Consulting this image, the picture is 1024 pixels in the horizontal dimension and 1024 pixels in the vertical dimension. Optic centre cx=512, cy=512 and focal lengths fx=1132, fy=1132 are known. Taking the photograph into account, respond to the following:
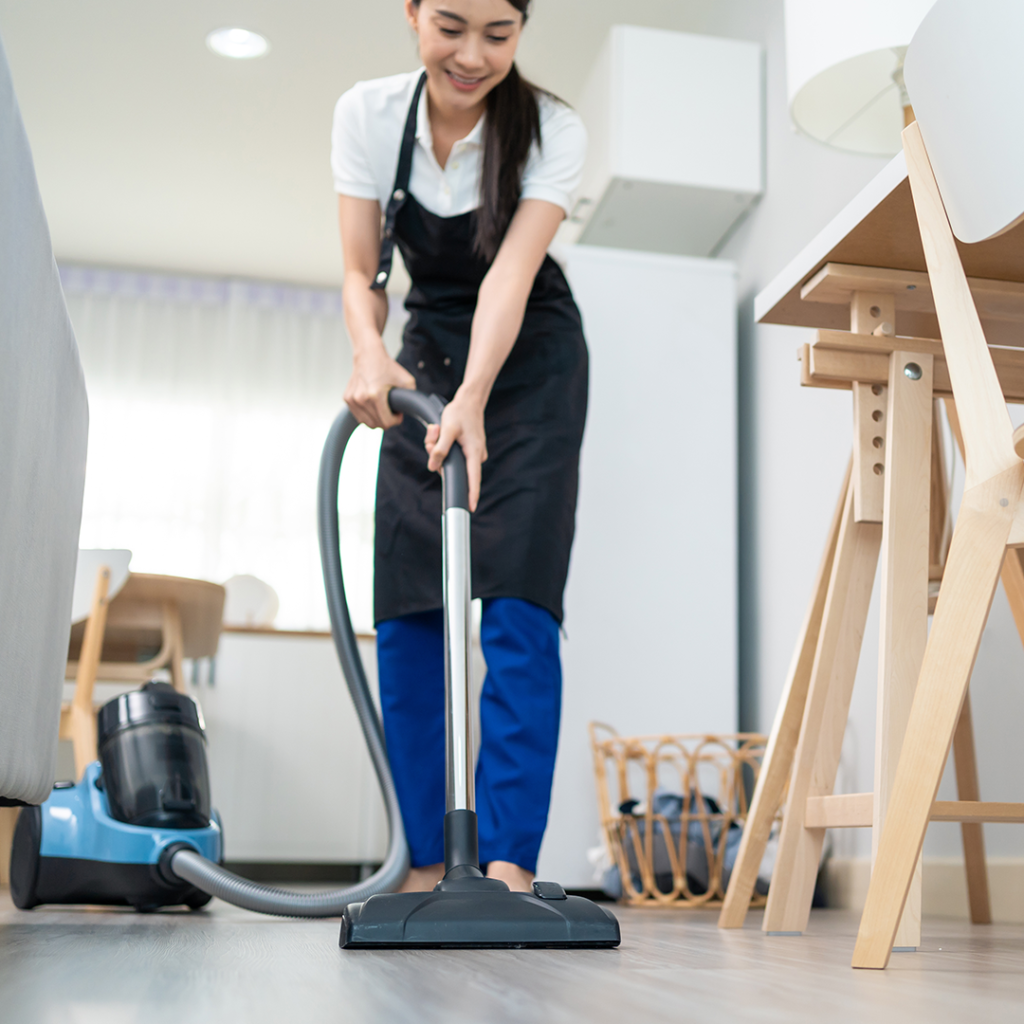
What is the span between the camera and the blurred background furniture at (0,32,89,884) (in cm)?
74

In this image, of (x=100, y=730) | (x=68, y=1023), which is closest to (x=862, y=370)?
(x=68, y=1023)

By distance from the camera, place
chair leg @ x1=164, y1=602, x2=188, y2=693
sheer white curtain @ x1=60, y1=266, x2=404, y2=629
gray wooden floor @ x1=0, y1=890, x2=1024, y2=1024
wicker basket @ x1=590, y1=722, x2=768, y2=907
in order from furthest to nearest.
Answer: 1. sheer white curtain @ x1=60, y1=266, x2=404, y2=629
2. chair leg @ x1=164, y1=602, x2=188, y2=693
3. wicker basket @ x1=590, y1=722, x2=768, y2=907
4. gray wooden floor @ x1=0, y1=890, x2=1024, y2=1024

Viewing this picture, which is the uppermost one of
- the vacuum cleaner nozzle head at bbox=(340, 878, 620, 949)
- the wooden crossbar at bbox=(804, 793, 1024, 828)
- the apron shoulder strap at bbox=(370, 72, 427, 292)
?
the apron shoulder strap at bbox=(370, 72, 427, 292)

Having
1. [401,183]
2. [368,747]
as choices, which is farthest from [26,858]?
[401,183]

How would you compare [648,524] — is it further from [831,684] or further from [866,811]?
[866,811]

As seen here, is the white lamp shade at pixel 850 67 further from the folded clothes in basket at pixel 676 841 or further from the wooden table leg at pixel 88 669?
the wooden table leg at pixel 88 669

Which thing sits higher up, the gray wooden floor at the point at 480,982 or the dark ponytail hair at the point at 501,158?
the dark ponytail hair at the point at 501,158

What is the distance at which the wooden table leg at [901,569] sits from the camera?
3.35 ft

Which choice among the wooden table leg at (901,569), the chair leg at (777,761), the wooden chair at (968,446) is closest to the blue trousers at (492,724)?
the chair leg at (777,761)

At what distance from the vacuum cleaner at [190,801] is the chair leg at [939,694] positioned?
0.27 metres

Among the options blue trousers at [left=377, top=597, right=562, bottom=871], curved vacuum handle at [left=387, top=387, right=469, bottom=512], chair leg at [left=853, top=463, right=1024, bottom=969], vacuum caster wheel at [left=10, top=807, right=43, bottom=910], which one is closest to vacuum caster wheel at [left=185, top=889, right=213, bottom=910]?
vacuum caster wheel at [left=10, top=807, right=43, bottom=910]

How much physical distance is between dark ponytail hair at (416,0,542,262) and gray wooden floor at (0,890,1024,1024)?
0.91m

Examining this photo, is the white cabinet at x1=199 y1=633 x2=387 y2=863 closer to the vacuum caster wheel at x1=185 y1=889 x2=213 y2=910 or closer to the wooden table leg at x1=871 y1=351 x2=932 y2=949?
the vacuum caster wheel at x1=185 y1=889 x2=213 y2=910

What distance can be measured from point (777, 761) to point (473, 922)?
60 cm
